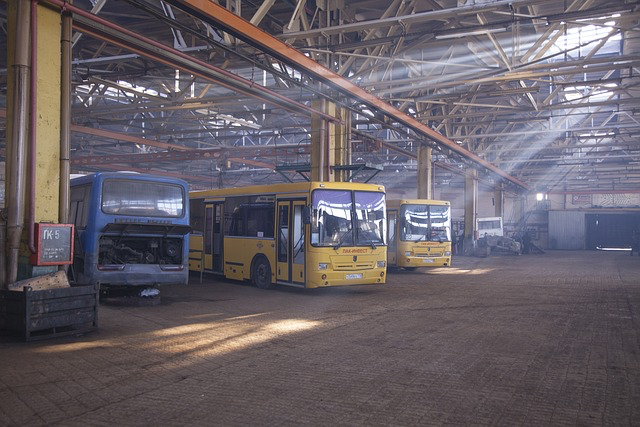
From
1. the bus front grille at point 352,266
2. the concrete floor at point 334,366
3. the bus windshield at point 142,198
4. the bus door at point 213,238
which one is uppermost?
the bus windshield at point 142,198

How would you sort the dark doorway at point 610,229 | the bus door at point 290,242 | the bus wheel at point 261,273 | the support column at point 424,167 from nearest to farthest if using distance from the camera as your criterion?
1. the bus door at point 290,242
2. the bus wheel at point 261,273
3. the support column at point 424,167
4. the dark doorway at point 610,229

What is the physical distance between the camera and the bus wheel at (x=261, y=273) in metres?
14.4

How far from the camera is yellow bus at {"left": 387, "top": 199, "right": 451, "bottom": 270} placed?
19.5 metres

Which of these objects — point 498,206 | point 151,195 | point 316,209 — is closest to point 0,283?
point 151,195

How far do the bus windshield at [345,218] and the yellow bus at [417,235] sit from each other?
572cm

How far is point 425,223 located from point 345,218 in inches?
285

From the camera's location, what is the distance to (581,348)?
25.4 feet

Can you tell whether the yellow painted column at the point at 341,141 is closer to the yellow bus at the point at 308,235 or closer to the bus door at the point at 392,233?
the bus door at the point at 392,233

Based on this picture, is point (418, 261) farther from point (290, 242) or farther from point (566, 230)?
point (566, 230)

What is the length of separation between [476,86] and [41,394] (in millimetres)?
17042

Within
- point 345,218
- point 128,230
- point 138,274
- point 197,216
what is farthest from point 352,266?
point 197,216

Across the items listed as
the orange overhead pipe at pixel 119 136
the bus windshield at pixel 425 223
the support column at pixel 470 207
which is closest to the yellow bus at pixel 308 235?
the bus windshield at pixel 425 223

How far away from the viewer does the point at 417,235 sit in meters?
19.5

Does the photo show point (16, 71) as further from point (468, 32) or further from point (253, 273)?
point (468, 32)
